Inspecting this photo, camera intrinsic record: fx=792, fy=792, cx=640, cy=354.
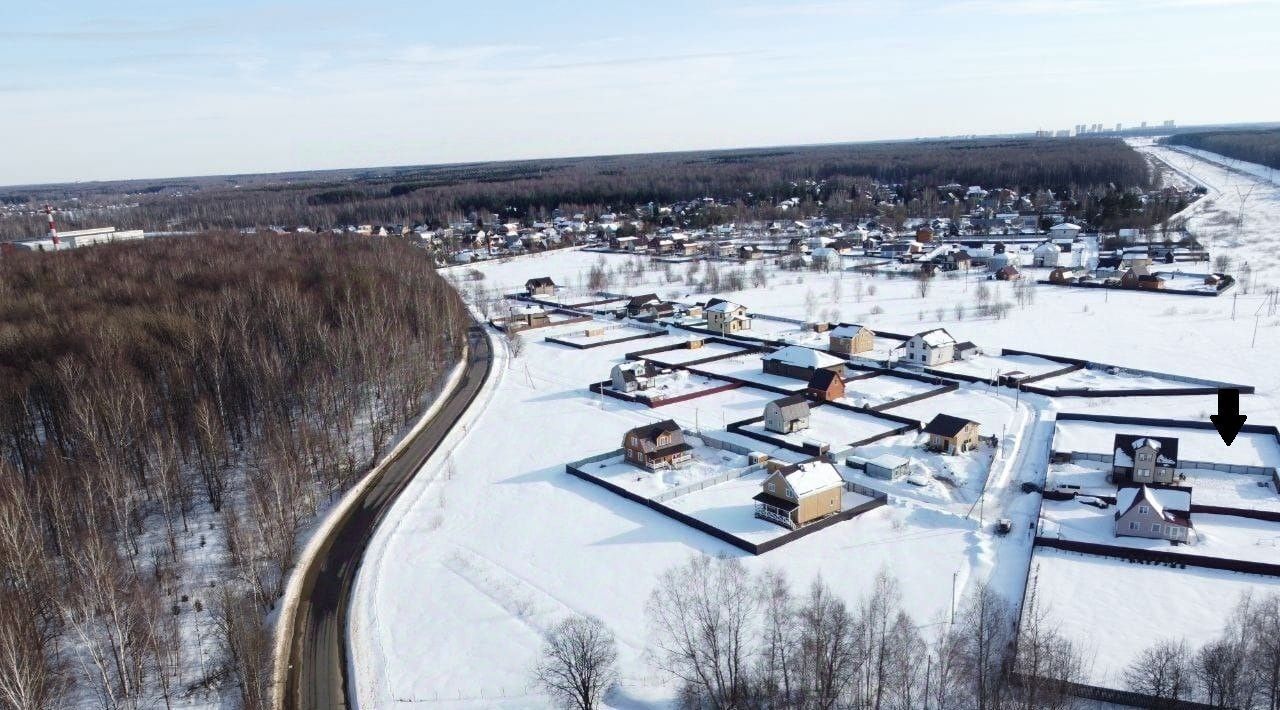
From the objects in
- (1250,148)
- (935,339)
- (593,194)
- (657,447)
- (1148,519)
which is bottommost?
(1148,519)

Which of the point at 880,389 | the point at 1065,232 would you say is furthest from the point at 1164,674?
the point at 1065,232

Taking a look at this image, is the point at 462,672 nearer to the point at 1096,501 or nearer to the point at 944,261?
the point at 1096,501

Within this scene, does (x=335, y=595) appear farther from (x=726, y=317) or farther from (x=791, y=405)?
(x=726, y=317)

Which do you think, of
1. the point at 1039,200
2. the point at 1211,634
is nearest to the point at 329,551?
the point at 1211,634

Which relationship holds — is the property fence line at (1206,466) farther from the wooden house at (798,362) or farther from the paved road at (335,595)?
the paved road at (335,595)

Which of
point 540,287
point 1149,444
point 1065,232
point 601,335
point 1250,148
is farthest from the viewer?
point 1250,148

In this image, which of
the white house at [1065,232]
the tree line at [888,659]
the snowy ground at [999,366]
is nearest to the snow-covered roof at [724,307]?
the snowy ground at [999,366]
